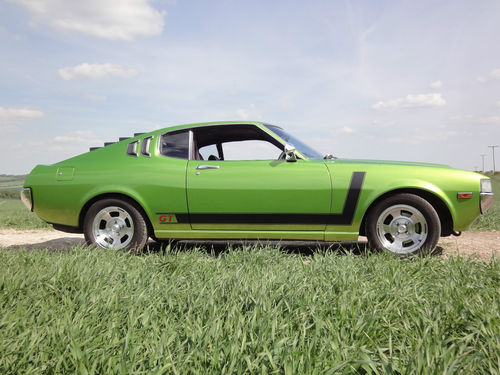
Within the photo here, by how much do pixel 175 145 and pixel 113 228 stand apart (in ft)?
4.00

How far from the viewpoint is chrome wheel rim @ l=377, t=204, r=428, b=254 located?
409cm

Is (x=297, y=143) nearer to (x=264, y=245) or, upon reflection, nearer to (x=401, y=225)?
(x=264, y=245)

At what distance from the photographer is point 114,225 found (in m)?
4.48

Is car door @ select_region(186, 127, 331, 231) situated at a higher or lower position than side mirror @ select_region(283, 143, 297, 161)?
lower

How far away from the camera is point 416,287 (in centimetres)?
268

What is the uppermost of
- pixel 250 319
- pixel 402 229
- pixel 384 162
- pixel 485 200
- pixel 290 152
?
pixel 290 152

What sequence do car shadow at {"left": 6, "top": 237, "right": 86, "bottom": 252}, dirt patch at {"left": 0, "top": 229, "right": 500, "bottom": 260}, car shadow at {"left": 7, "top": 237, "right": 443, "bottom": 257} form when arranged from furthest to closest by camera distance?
car shadow at {"left": 6, "top": 237, "right": 86, "bottom": 252}
car shadow at {"left": 7, "top": 237, "right": 443, "bottom": 257}
dirt patch at {"left": 0, "top": 229, "right": 500, "bottom": 260}

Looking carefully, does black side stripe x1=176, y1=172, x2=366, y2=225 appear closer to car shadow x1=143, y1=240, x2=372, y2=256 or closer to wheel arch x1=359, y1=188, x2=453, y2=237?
wheel arch x1=359, y1=188, x2=453, y2=237

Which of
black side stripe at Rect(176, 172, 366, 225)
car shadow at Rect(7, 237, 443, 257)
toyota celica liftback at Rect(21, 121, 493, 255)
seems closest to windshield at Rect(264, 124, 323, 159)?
toyota celica liftback at Rect(21, 121, 493, 255)

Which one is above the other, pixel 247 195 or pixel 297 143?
pixel 297 143

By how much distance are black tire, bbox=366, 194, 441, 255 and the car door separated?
530 mm

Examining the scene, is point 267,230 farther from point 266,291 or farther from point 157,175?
point 266,291

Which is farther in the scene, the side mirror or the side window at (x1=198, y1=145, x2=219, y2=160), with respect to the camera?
the side window at (x1=198, y1=145, x2=219, y2=160)

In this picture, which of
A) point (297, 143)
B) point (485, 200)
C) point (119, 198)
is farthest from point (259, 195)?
point (485, 200)
